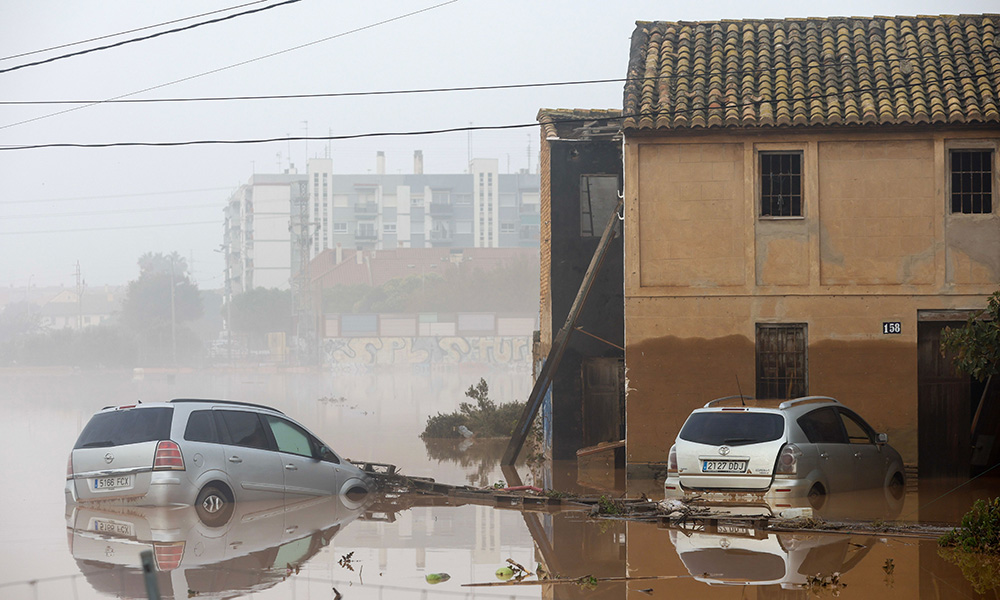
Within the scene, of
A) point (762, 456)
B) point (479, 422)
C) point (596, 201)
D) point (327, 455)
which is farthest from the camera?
point (479, 422)

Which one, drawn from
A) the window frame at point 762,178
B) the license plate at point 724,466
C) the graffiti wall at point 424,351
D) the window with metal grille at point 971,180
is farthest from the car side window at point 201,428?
the graffiti wall at point 424,351

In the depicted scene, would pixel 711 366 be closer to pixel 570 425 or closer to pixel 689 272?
pixel 689 272

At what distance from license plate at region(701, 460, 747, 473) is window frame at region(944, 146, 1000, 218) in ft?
27.3

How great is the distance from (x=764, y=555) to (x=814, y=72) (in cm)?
1204

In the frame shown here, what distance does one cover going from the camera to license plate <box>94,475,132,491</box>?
13720mm

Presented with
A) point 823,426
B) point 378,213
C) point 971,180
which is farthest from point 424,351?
point 823,426

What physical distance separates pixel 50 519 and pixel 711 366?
36.7ft

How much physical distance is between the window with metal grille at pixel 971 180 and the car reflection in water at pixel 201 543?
12075 mm

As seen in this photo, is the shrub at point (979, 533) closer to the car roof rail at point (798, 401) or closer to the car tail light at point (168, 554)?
the car roof rail at point (798, 401)

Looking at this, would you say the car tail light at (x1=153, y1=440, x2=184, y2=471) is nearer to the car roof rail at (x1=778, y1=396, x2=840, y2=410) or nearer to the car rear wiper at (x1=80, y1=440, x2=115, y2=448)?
the car rear wiper at (x1=80, y1=440, x2=115, y2=448)

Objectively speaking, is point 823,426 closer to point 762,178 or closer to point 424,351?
point 762,178

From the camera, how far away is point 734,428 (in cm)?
1318

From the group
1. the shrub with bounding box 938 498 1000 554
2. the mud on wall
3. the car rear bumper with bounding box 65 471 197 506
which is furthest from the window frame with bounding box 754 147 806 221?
the car rear bumper with bounding box 65 471 197 506

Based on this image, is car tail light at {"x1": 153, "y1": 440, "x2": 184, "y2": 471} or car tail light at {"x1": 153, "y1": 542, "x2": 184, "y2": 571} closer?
car tail light at {"x1": 153, "y1": 542, "x2": 184, "y2": 571}
